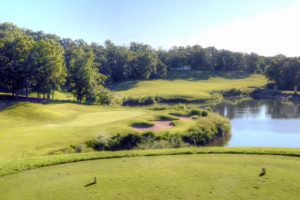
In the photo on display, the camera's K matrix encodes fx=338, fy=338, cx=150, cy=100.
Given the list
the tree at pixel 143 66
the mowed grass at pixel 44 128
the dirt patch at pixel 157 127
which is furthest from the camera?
the tree at pixel 143 66

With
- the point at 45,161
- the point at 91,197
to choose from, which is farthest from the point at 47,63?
the point at 91,197

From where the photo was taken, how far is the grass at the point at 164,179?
13.2 m

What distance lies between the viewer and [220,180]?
1458cm

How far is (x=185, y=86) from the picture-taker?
358 ft

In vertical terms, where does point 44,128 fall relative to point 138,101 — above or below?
below

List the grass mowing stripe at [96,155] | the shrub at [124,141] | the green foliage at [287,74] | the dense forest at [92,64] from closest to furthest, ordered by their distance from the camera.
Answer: the grass mowing stripe at [96,155] < the shrub at [124,141] < the dense forest at [92,64] < the green foliage at [287,74]

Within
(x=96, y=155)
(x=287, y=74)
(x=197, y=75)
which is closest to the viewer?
(x=96, y=155)

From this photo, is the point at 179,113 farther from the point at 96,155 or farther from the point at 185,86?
the point at 185,86

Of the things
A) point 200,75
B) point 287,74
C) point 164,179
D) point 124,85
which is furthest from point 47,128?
point 200,75

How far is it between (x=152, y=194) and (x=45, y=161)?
7786mm

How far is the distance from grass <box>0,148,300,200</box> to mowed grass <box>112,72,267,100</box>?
70.6 metres

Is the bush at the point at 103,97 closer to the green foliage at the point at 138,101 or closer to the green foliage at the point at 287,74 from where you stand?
the green foliage at the point at 138,101

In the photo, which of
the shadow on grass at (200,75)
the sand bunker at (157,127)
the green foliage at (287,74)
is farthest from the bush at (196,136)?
the shadow on grass at (200,75)

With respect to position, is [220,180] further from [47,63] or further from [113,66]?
[113,66]
